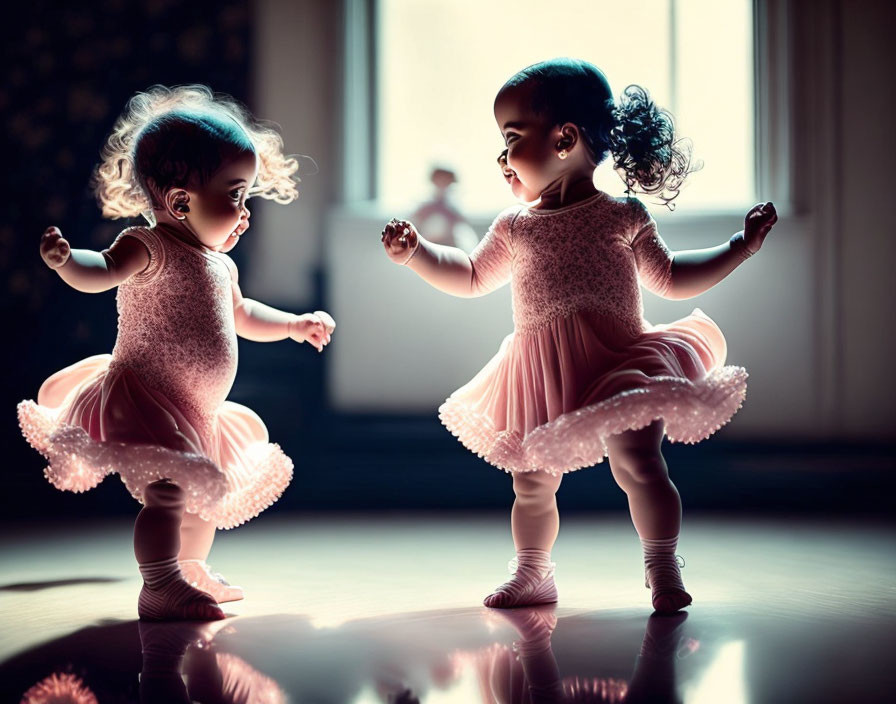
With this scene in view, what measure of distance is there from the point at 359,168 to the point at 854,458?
4.18ft

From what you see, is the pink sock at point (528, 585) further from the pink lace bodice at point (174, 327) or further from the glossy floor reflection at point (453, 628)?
the pink lace bodice at point (174, 327)

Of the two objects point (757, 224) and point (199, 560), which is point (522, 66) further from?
point (199, 560)

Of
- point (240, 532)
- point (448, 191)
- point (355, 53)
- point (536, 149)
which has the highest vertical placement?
point (355, 53)

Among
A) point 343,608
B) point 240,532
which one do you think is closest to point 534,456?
point 343,608

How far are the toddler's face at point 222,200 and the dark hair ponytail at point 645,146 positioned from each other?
0.44 metres

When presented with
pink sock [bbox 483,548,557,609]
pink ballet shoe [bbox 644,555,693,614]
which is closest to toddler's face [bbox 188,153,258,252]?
pink sock [bbox 483,548,557,609]

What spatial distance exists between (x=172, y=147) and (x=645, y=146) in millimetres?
559

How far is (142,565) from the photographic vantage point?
1055mm

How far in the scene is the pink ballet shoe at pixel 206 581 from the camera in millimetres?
1138

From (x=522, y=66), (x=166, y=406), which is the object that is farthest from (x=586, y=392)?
(x=522, y=66)

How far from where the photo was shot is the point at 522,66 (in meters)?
2.33

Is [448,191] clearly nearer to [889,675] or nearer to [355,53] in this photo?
[355,53]

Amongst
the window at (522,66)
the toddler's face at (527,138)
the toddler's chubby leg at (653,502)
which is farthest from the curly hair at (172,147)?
the window at (522,66)

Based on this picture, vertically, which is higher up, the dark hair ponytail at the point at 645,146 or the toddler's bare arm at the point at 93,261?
the dark hair ponytail at the point at 645,146
